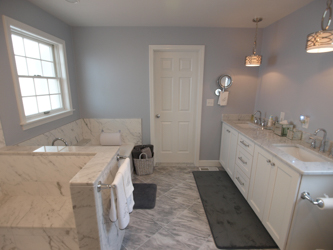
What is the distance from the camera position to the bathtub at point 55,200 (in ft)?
3.84

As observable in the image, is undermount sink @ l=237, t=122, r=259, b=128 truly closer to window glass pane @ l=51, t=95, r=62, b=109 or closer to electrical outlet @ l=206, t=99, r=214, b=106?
electrical outlet @ l=206, t=99, r=214, b=106

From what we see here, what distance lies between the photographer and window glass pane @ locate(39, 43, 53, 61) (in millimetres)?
2348

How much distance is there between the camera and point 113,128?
3.22 metres

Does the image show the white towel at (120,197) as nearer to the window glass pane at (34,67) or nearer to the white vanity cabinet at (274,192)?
the white vanity cabinet at (274,192)

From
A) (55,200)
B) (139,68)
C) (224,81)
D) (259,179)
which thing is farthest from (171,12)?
(55,200)

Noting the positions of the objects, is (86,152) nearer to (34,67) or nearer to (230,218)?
(34,67)

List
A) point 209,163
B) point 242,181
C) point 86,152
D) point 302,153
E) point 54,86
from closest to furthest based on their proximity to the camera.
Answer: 1. point 86,152
2. point 302,153
3. point 242,181
4. point 54,86
5. point 209,163

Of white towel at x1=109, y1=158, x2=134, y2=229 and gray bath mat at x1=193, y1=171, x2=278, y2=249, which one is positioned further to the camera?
gray bath mat at x1=193, y1=171, x2=278, y2=249

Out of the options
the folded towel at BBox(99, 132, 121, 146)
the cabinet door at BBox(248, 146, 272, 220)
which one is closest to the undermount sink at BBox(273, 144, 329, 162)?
the cabinet door at BBox(248, 146, 272, 220)

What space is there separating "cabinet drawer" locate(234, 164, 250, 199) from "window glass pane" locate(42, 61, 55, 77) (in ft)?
9.97

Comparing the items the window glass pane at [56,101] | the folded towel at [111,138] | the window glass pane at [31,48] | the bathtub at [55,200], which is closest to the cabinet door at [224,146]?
the folded towel at [111,138]

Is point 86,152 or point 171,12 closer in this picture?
point 86,152

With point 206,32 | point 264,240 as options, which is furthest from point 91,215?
point 206,32

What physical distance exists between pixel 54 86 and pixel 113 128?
1131 mm
